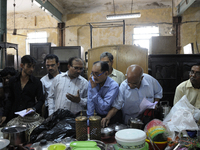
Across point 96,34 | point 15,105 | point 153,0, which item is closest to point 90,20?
point 96,34

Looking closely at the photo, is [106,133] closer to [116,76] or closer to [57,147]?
[57,147]

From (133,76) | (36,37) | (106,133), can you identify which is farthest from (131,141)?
(36,37)

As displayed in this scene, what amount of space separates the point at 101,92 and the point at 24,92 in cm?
118

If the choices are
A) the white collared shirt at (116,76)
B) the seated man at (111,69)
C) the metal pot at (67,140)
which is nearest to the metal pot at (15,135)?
the metal pot at (67,140)

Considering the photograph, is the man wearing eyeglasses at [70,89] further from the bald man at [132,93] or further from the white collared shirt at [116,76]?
the white collared shirt at [116,76]

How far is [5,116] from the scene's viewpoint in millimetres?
2381

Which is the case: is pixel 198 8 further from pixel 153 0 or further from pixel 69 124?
pixel 69 124

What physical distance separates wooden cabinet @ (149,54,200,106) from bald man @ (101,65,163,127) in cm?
305

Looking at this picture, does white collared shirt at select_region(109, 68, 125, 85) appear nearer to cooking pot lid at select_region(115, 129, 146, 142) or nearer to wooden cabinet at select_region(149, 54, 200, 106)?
wooden cabinet at select_region(149, 54, 200, 106)

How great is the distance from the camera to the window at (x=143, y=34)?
820cm

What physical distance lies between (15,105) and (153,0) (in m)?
7.80

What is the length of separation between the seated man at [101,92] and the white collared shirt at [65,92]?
362 millimetres

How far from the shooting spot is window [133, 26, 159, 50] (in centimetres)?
820

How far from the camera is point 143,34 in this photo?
27.1 feet
